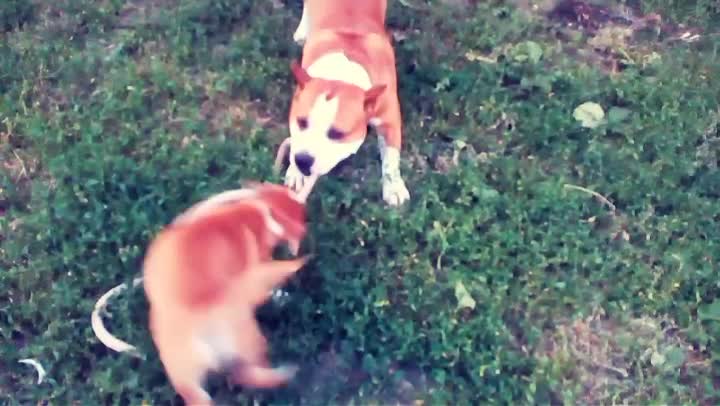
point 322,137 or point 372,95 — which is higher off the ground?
point 372,95

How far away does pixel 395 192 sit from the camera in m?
3.73

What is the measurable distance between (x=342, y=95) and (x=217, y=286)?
0.93 m

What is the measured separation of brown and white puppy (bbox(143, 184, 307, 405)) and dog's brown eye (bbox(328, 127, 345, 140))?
0.39 metres

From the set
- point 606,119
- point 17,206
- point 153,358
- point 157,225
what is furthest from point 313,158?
point 606,119

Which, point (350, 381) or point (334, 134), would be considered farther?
point (334, 134)

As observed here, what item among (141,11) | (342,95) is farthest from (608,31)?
(141,11)

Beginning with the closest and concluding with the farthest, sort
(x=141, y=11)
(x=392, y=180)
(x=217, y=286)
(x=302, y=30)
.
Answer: (x=217, y=286), (x=392, y=180), (x=302, y=30), (x=141, y=11)

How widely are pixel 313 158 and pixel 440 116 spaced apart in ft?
2.84

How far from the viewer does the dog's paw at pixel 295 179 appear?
356 cm

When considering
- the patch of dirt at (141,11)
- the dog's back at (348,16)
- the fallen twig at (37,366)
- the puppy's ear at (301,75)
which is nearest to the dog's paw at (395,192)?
the puppy's ear at (301,75)

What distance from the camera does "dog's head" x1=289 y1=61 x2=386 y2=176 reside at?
3.43 meters

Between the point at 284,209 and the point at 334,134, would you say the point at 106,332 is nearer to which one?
the point at 284,209

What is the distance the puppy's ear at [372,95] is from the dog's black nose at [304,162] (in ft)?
0.88

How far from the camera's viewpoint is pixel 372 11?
404 centimetres
